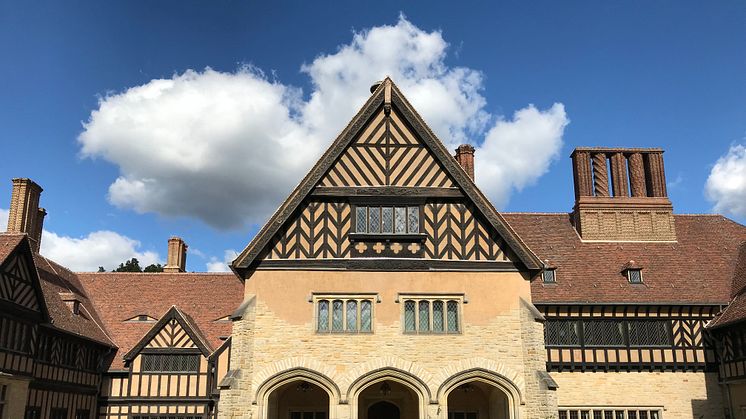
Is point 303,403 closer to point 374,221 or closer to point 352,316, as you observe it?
point 352,316

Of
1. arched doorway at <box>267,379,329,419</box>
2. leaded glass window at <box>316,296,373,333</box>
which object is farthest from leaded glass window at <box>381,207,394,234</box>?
arched doorway at <box>267,379,329,419</box>

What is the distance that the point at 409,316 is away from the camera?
17266 millimetres

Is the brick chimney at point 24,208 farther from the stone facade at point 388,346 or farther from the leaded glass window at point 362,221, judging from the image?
the leaded glass window at point 362,221

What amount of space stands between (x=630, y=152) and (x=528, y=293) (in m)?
11.9

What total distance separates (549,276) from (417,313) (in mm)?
7665

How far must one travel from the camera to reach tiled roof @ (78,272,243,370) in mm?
26328

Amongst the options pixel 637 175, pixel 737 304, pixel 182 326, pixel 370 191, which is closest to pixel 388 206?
pixel 370 191

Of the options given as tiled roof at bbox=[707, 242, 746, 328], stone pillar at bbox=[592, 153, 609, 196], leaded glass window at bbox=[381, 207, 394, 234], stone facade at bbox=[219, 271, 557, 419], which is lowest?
stone facade at bbox=[219, 271, 557, 419]

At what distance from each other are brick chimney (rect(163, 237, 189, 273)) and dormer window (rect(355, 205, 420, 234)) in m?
17.5

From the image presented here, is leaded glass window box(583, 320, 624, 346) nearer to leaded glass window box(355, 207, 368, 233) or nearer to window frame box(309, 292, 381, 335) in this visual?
window frame box(309, 292, 381, 335)

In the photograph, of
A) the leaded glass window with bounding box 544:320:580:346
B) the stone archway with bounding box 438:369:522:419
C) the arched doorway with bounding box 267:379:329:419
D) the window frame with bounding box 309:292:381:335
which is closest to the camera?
the stone archway with bounding box 438:369:522:419

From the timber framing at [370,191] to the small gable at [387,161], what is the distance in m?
0.20

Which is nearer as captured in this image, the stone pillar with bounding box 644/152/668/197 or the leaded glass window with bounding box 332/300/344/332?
the leaded glass window with bounding box 332/300/344/332

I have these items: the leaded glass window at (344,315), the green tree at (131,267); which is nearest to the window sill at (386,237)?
the leaded glass window at (344,315)
